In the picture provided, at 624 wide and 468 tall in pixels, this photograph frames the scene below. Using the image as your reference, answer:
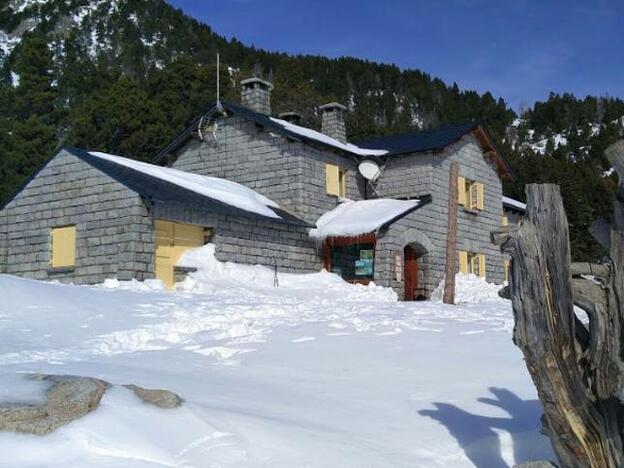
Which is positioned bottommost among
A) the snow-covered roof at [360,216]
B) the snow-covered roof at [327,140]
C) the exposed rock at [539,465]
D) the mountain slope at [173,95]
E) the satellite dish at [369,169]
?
the exposed rock at [539,465]

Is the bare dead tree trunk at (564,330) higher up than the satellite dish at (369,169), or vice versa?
the satellite dish at (369,169)

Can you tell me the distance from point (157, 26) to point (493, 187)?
67935mm

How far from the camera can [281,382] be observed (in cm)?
823

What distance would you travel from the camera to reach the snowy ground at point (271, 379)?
17.7 feet

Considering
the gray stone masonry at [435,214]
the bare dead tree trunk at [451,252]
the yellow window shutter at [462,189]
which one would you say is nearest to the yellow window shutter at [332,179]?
the gray stone masonry at [435,214]

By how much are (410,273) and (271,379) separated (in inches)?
688

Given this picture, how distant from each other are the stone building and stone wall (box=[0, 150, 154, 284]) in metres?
0.03

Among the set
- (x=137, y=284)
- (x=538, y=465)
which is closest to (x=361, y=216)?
(x=137, y=284)

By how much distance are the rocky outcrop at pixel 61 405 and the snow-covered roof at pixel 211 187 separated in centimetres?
1532

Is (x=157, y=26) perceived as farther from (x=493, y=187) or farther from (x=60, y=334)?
(x=60, y=334)

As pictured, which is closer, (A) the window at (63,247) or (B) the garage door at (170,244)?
(B) the garage door at (170,244)

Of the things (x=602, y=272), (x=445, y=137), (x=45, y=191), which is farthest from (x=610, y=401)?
(x=445, y=137)

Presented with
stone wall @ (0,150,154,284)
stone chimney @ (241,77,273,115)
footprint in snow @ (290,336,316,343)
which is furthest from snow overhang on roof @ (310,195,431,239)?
footprint in snow @ (290,336,316,343)

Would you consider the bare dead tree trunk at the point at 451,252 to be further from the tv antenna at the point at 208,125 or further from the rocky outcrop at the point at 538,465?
the rocky outcrop at the point at 538,465
